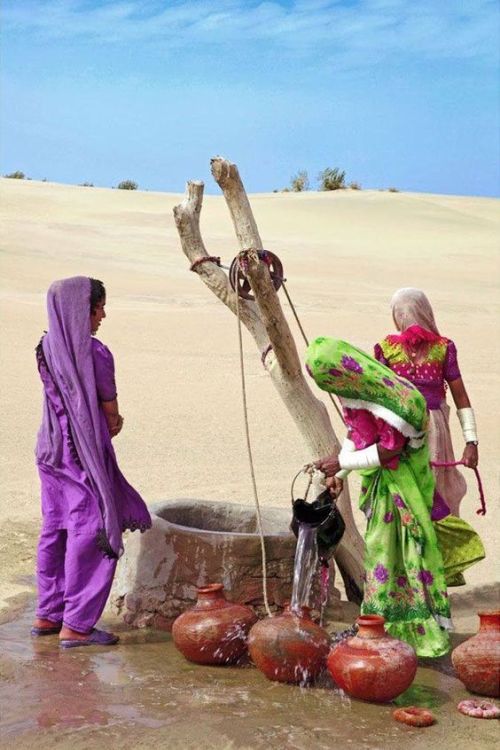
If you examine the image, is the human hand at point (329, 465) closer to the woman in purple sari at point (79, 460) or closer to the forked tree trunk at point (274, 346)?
the forked tree trunk at point (274, 346)

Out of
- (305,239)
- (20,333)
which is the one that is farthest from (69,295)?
(305,239)

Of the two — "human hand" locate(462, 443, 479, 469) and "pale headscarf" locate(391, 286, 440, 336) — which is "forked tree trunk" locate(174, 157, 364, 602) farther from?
"human hand" locate(462, 443, 479, 469)

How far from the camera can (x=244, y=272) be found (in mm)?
5578

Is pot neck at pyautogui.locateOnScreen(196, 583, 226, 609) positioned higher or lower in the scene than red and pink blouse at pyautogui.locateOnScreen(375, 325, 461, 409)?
lower

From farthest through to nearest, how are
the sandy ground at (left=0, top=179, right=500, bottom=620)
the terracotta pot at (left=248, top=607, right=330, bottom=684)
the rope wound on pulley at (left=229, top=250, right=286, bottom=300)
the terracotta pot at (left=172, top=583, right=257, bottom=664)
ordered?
1. the sandy ground at (left=0, top=179, right=500, bottom=620)
2. the rope wound on pulley at (left=229, top=250, right=286, bottom=300)
3. the terracotta pot at (left=172, top=583, right=257, bottom=664)
4. the terracotta pot at (left=248, top=607, right=330, bottom=684)

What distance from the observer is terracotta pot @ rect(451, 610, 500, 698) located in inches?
184

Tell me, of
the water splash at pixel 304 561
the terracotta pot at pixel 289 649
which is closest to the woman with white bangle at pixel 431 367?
the water splash at pixel 304 561

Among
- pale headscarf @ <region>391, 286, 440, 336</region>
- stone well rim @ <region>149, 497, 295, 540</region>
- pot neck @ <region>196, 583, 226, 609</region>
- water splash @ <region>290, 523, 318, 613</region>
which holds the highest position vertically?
pale headscarf @ <region>391, 286, 440, 336</region>

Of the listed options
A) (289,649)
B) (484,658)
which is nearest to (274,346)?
(289,649)

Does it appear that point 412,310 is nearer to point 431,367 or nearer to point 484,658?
point 431,367

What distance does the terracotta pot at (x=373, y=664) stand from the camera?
4.57 metres

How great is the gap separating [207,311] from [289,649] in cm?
1376

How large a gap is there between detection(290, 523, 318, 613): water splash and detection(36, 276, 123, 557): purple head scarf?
0.87 metres

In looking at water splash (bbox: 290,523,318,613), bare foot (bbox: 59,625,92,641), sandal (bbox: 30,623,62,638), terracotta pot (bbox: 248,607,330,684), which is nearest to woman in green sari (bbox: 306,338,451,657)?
water splash (bbox: 290,523,318,613)
